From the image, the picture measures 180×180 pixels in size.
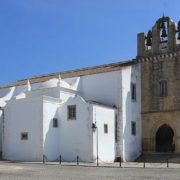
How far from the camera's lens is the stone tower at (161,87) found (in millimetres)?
32375

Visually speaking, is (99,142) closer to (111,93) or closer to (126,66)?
(111,93)

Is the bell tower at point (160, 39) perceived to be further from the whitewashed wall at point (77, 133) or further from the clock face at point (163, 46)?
the whitewashed wall at point (77, 133)

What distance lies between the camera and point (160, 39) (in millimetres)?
34281

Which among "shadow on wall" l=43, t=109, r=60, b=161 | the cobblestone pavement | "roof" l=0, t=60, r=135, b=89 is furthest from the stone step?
the cobblestone pavement

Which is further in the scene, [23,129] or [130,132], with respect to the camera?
[130,132]

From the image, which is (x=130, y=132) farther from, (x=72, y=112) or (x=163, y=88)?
(x=72, y=112)

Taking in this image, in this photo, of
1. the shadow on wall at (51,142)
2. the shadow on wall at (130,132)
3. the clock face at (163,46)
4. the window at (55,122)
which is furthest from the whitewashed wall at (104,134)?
the clock face at (163,46)

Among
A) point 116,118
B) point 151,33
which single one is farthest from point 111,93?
point 151,33

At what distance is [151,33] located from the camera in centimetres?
3497

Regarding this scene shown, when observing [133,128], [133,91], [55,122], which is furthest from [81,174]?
[133,91]

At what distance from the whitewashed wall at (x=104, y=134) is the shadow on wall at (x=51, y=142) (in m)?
3.32

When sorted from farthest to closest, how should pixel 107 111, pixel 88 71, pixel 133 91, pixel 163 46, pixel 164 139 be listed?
pixel 88 71
pixel 164 139
pixel 163 46
pixel 133 91
pixel 107 111

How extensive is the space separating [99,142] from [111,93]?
4.72 metres

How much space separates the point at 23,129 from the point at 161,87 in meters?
12.3
